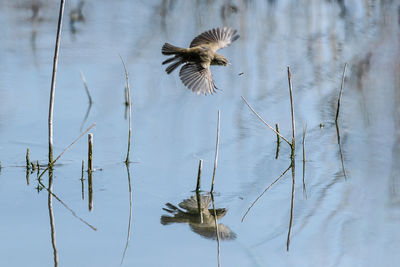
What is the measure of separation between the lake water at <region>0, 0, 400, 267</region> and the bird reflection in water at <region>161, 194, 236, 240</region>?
0.01 meters

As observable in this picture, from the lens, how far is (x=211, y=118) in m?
4.49

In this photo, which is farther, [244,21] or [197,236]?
[244,21]

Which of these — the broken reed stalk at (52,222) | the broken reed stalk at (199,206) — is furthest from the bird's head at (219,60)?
the broken reed stalk at (52,222)

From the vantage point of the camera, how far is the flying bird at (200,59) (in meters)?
3.53

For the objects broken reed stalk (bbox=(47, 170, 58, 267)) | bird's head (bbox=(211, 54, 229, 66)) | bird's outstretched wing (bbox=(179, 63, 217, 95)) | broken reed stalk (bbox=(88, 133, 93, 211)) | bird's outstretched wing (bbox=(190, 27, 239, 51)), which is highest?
bird's outstretched wing (bbox=(190, 27, 239, 51))

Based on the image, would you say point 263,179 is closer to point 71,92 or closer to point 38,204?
point 38,204

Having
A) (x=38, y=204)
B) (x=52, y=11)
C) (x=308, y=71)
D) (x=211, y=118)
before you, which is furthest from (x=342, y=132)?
(x=52, y=11)

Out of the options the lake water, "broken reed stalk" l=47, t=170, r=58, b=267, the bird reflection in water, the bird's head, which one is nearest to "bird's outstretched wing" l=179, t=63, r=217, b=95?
the bird's head

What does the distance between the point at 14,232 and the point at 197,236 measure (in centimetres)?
73

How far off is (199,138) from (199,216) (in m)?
1.11

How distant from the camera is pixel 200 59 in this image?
3.63 metres

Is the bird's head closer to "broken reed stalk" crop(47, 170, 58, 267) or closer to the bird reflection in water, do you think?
the bird reflection in water

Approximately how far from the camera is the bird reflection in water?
9.63 ft

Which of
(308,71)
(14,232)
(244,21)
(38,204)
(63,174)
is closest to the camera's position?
(14,232)
